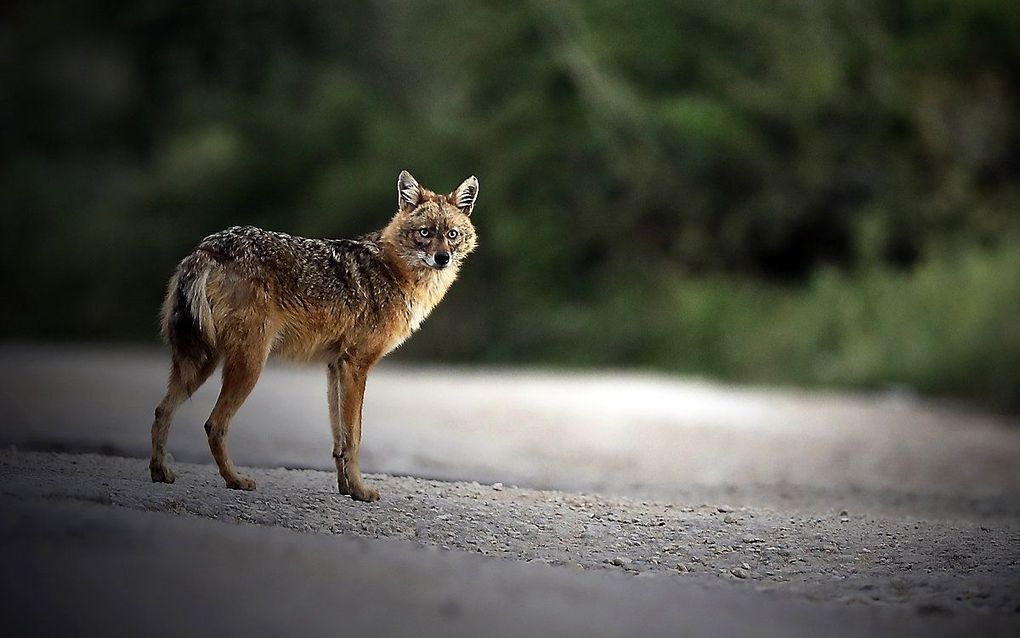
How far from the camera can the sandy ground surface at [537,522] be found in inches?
166

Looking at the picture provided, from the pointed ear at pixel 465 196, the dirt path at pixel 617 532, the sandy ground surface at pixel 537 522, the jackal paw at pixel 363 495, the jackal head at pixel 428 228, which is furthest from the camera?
the pointed ear at pixel 465 196

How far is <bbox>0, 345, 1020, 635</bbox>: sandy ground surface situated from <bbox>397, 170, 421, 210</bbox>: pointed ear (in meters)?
1.41

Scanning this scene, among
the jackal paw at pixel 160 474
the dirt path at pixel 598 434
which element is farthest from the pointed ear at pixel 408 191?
the dirt path at pixel 598 434

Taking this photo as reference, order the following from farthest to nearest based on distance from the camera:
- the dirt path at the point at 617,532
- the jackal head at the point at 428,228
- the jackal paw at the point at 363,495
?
1. the jackal head at the point at 428,228
2. the jackal paw at the point at 363,495
3. the dirt path at the point at 617,532

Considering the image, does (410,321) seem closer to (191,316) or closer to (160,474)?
(191,316)

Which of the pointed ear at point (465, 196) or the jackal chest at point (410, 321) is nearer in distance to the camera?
the jackal chest at point (410, 321)

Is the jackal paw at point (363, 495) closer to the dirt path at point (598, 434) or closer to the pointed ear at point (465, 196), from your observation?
the pointed ear at point (465, 196)

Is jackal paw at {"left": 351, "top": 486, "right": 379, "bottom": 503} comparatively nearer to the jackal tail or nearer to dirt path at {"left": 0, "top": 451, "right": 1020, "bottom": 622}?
dirt path at {"left": 0, "top": 451, "right": 1020, "bottom": 622}

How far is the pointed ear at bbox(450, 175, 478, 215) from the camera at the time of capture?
6254 mm

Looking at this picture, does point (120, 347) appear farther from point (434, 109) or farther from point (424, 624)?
point (424, 624)

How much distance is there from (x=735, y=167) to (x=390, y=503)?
16582mm

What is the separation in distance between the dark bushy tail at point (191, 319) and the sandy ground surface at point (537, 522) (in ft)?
1.83

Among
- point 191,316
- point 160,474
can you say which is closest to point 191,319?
point 191,316

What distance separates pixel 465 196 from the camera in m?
6.30
